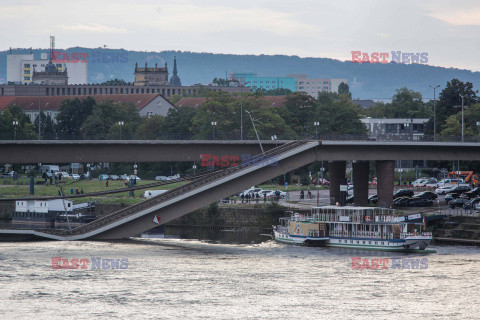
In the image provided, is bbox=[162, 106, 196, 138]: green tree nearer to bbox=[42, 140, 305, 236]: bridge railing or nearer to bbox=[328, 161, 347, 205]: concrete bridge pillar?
bbox=[328, 161, 347, 205]: concrete bridge pillar

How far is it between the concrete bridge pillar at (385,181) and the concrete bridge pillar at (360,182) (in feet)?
8.66

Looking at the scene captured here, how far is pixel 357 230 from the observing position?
3391 inches

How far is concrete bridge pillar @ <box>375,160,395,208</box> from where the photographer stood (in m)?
100

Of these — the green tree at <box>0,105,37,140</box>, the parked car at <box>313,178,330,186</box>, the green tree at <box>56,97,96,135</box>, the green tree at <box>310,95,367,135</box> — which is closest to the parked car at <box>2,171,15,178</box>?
the green tree at <box>0,105,37,140</box>

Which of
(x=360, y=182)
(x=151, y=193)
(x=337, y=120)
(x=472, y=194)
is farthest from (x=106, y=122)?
(x=472, y=194)

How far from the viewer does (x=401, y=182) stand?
5571 inches

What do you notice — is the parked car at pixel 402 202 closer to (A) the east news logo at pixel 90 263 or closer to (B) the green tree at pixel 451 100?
(A) the east news logo at pixel 90 263

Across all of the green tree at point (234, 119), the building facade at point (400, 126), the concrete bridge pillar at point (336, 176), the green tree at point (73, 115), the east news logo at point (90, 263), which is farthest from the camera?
the green tree at point (73, 115)

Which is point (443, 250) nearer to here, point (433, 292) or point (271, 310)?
point (433, 292)

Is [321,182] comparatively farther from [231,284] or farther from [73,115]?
[73,115]

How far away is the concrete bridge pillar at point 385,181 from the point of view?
100 m

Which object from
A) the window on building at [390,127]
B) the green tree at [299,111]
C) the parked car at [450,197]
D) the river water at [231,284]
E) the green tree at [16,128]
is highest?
the green tree at [299,111]

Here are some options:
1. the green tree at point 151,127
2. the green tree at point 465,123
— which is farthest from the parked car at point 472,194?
the green tree at point 151,127

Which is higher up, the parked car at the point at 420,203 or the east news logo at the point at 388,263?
the parked car at the point at 420,203
